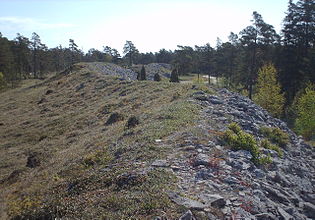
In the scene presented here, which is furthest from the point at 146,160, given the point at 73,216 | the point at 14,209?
the point at 14,209

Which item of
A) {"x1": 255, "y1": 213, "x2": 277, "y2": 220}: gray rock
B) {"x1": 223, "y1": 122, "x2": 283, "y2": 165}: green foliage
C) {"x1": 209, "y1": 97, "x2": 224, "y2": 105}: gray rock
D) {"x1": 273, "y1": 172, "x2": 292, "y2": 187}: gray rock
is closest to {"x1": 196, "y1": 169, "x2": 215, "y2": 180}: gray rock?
{"x1": 255, "y1": 213, "x2": 277, "y2": 220}: gray rock

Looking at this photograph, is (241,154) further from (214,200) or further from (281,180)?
(214,200)

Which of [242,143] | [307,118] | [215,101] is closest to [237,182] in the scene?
[242,143]

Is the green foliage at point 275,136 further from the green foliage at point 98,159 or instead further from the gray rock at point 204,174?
the green foliage at point 98,159

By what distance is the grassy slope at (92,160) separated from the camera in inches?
322

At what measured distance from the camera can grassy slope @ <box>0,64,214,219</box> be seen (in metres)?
8.19

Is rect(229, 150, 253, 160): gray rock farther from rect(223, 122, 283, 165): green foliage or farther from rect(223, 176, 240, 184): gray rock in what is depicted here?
rect(223, 176, 240, 184): gray rock

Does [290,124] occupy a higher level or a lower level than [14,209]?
lower

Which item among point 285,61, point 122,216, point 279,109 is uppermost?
point 285,61

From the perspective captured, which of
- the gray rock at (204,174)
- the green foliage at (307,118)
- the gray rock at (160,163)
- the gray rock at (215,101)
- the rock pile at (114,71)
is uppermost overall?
the rock pile at (114,71)

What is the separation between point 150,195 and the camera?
26.1ft

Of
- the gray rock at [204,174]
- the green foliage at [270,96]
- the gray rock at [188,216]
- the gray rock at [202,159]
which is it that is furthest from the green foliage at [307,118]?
A: the gray rock at [188,216]

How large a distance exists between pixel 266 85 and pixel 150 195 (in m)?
32.3

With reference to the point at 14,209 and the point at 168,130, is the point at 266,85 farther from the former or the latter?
the point at 14,209
